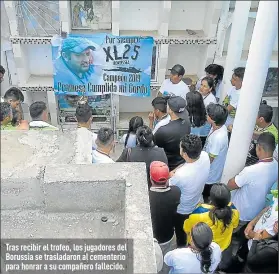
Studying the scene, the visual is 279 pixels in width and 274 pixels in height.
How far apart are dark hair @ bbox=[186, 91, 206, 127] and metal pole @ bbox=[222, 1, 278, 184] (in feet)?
2.88

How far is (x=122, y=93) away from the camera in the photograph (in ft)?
25.3

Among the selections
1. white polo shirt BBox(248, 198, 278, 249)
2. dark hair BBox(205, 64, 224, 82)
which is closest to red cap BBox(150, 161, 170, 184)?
white polo shirt BBox(248, 198, 278, 249)

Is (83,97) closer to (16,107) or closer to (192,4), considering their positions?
(16,107)

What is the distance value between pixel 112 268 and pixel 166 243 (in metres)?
1.62

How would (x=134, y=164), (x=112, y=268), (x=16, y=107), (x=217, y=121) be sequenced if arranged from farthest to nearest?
(x=16, y=107) → (x=217, y=121) → (x=134, y=164) → (x=112, y=268)

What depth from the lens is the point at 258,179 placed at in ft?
14.4

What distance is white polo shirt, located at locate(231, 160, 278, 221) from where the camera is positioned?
14.4 ft

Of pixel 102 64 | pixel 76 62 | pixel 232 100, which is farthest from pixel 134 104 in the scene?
pixel 232 100

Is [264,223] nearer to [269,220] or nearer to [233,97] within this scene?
[269,220]

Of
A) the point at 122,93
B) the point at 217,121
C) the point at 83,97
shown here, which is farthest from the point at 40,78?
the point at 217,121

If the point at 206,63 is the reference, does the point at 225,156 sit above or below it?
below

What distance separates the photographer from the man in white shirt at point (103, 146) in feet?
14.6

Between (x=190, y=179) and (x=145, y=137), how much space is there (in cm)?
68

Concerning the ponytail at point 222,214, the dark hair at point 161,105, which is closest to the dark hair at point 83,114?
the dark hair at point 161,105
